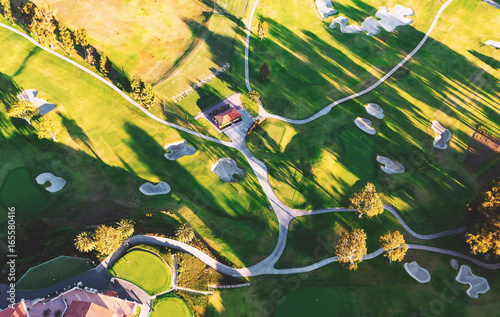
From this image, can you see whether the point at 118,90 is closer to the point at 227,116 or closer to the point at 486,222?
the point at 227,116

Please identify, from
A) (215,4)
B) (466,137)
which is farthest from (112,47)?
(466,137)

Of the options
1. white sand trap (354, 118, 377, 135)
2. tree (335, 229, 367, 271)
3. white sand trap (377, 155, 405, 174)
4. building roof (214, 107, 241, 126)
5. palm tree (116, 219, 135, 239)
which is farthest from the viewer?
white sand trap (354, 118, 377, 135)

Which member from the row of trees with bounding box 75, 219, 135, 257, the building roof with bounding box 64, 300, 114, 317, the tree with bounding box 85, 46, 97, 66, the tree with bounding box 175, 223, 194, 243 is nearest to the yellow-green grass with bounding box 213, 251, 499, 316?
the tree with bounding box 175, 223, 194, 243

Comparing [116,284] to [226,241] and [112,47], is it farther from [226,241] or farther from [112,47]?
[112,47]

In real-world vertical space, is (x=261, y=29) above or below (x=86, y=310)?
above

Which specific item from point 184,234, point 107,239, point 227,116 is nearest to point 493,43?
point 227,116

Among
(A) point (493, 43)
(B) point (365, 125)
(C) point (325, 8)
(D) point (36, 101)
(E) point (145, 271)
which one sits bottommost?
(E) point (145, 271)

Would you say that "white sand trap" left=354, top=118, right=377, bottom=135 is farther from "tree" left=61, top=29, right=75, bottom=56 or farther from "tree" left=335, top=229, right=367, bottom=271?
"tree" left=61, top=29, right=75, bottom=56
